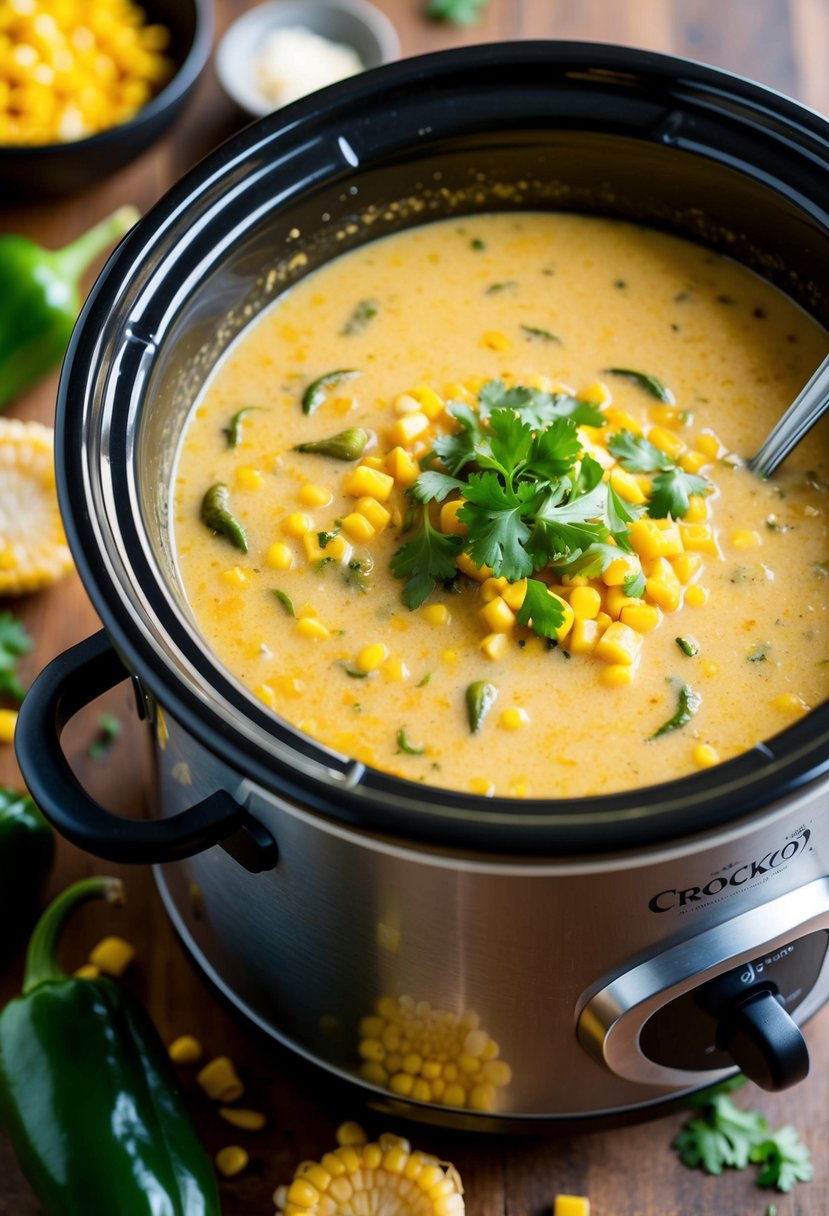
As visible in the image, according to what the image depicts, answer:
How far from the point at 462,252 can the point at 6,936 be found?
1399mm

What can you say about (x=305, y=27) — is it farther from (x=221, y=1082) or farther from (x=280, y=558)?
(x=221, y=1082)

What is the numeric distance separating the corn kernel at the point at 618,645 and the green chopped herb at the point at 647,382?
0.50 meters

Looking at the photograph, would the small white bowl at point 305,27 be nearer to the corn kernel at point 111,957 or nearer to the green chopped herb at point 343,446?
the green chopped herb at point 343,446

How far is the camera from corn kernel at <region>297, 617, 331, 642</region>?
1.96 meters

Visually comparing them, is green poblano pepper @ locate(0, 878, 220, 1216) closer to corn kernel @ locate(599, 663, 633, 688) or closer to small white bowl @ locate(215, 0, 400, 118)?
corn kernel @ locate(599, 663, 633, 688)

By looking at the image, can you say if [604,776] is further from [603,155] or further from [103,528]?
[603,155]

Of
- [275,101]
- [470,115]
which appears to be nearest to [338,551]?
[470,115]

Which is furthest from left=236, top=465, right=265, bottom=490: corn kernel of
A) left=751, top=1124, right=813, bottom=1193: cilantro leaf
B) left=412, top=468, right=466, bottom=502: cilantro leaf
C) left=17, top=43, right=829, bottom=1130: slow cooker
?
left=751, top=1124, right=813, bottom=1193: cilantro leaf

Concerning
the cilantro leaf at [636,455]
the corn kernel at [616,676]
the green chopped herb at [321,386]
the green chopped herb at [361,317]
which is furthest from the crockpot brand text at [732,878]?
the green chopped herb at [361,317]

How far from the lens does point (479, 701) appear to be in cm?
188

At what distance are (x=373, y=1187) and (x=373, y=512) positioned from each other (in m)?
0.98

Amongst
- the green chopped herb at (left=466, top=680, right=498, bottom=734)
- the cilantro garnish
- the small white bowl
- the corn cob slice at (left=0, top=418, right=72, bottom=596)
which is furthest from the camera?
the small white bowl

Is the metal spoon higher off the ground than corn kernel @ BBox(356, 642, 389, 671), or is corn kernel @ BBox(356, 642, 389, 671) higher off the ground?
the metal spoon

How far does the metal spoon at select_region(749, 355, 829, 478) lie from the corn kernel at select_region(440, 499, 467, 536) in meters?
0.49
